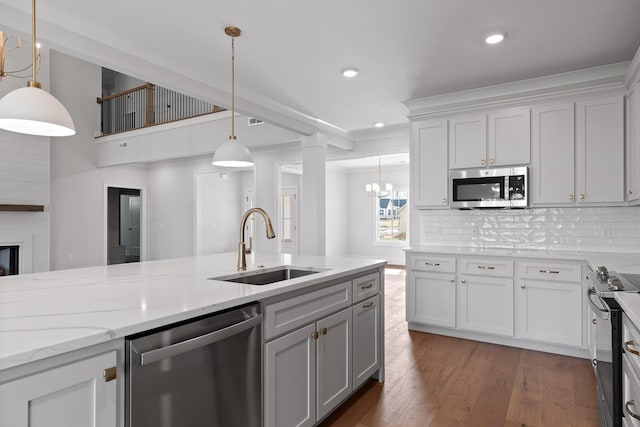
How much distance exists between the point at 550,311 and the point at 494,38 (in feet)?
7.94

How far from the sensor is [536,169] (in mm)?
3812

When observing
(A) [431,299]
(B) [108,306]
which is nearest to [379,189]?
(A) [431,299]

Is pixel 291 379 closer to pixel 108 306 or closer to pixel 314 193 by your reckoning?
pixel 108 306

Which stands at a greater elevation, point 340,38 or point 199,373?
point 340,38

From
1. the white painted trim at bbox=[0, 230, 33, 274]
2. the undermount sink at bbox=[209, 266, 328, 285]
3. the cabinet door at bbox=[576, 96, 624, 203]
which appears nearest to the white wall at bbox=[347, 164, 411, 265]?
the cabinet door at bbox=[576, 96, 624, 203]

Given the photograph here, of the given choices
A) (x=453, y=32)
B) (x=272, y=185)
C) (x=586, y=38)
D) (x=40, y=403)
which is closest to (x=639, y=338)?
(x=40, y=403)

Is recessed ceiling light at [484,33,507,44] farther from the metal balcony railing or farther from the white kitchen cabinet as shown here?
the metal balcony railing

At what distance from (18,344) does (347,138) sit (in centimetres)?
Result: 536

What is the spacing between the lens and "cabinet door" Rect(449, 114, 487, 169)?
4055mm

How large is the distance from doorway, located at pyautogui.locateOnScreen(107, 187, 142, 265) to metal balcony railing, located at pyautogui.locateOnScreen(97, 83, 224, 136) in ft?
5.88

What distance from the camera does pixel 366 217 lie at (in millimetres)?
10336

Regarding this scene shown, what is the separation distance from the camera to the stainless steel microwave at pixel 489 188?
3.85 meters

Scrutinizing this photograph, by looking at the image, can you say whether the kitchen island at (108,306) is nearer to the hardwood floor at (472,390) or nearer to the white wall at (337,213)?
the hardwood floor at (472,390)

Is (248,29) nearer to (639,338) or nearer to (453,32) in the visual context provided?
(453,32)
